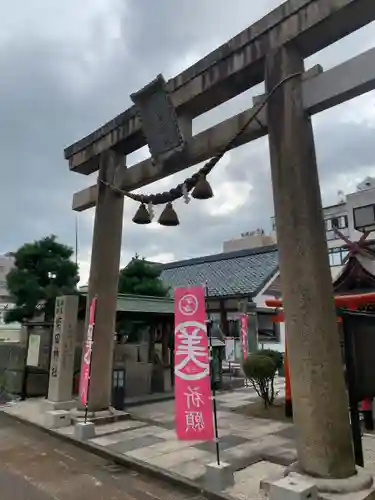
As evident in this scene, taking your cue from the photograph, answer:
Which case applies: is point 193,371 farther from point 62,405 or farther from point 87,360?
point 62,405

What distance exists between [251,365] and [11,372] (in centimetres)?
796

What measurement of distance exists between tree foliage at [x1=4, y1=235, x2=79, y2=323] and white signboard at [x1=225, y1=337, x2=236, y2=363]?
7.36 metres

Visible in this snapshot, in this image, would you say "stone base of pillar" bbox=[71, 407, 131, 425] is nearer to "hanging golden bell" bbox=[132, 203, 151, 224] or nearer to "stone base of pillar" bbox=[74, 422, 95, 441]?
"stone base of pillar" bbox=[74, 422, 95, 441]

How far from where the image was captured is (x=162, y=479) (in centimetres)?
555

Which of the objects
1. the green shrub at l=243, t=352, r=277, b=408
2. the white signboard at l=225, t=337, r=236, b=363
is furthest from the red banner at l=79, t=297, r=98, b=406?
the white signboard at l=225, t=337, r=236, b=363

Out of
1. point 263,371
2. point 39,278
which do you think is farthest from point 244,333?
point 39,278

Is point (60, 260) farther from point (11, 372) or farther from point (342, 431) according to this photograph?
point (342, 431)

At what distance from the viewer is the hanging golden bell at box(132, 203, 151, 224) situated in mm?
7012

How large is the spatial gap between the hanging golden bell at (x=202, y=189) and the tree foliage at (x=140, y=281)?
42.7 ft

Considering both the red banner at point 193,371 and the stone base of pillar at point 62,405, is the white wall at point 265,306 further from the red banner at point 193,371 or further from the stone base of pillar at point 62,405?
the red banner at point 193,371

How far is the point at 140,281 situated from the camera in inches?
742

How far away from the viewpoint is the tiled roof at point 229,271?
2211 centimetres

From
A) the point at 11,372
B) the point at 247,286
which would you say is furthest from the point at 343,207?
the point at 11,372

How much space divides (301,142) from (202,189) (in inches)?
59.6
